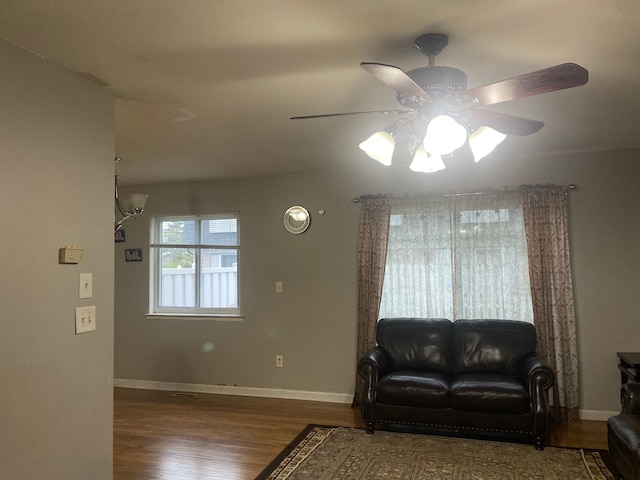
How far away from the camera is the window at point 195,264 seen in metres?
5.40

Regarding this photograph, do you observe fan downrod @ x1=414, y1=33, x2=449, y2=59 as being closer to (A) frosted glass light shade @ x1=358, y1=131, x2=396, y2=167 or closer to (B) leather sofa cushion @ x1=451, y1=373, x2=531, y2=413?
(A) frosted glass light shade @ x1=358, y1=131, x2=396, y2=167

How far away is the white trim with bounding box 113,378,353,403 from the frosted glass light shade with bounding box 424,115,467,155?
341 centimetres

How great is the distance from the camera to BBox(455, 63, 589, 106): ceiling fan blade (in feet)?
5.47

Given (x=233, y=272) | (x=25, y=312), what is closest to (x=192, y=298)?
(x=233, y=272)

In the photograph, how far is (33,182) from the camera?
2055 millimetres

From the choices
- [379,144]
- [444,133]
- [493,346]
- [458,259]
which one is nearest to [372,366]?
[493,346]

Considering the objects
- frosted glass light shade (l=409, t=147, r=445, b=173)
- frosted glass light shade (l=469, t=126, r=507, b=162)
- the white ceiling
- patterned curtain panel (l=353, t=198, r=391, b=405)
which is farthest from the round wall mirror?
frosted glass light shade (l=469, t=126, r=507, b=162)

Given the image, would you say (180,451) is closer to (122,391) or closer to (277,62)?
(122,391)

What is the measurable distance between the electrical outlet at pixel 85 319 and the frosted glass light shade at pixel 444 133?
177cm

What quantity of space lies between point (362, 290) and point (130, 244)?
2864 millimetres

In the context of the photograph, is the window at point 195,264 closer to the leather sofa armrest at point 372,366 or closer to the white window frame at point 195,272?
the white window frame at point 195,272

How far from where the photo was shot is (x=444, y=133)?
190 cm

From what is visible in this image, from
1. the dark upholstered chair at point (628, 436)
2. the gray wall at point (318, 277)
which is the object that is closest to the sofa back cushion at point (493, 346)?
the gray wall at point (318, 277)

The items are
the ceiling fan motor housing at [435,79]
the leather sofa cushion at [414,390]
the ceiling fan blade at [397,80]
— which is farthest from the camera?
the leather sofa cushion at [414,390]
